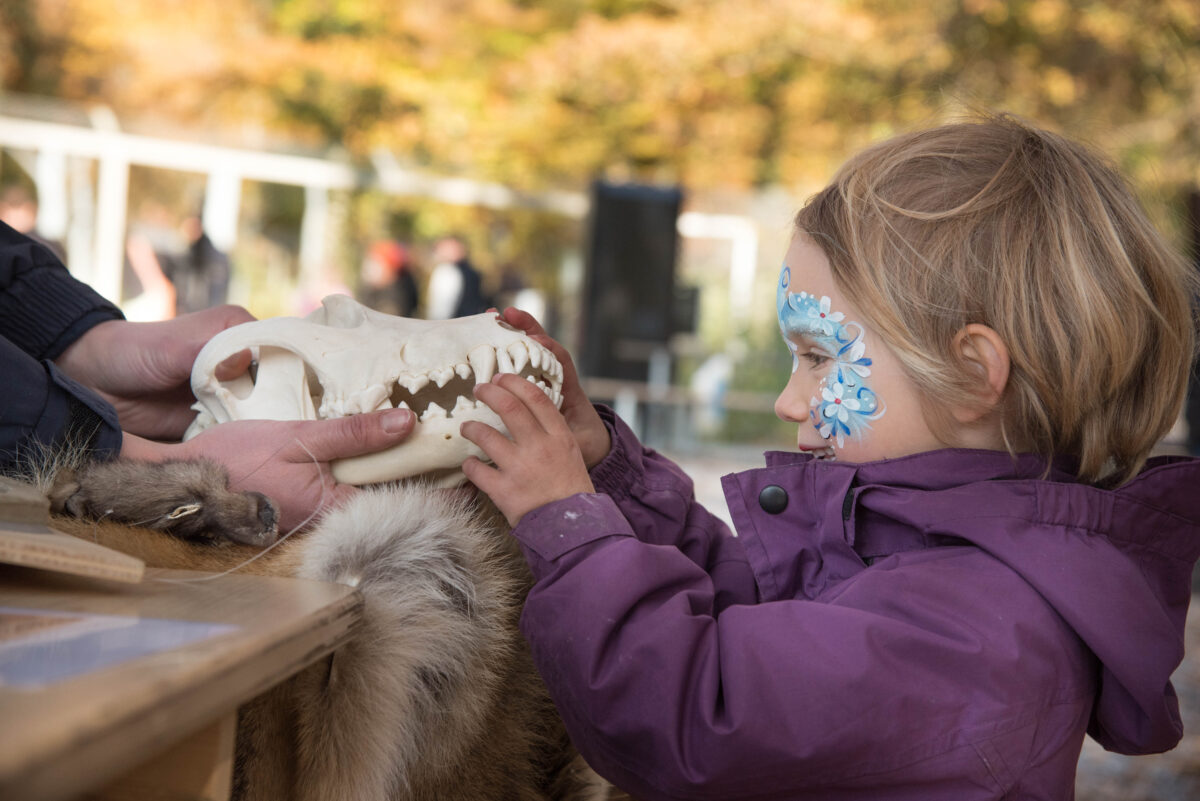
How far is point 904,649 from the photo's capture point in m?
1.27

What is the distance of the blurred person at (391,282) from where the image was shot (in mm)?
12148

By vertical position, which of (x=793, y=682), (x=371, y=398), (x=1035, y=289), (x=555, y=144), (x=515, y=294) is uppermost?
(x=555, y=144)

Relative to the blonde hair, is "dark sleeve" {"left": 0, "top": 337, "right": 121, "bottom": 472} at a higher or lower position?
lower

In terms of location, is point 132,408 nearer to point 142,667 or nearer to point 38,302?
point 38,302

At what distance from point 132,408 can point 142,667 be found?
52.3 inches

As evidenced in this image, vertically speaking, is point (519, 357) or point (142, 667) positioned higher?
point (519, 357)

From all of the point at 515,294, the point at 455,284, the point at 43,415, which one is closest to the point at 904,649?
the point at 43,415

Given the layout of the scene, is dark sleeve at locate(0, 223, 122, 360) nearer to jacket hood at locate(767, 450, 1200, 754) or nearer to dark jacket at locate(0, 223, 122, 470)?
dark jacket at locate(0, 223, 122, 470)

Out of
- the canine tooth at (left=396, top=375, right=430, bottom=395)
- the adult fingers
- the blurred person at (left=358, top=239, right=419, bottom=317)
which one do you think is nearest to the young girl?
the canine tooth at (left=396, top=375, right=430, bottom=395)

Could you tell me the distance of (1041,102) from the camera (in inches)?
523

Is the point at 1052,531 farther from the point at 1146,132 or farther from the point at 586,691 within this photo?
the point at 1146,132

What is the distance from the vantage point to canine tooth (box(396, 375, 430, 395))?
5.01ft

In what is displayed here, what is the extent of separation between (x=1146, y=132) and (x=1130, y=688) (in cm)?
1241

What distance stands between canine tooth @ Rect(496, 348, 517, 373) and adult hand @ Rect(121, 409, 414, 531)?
16cm
